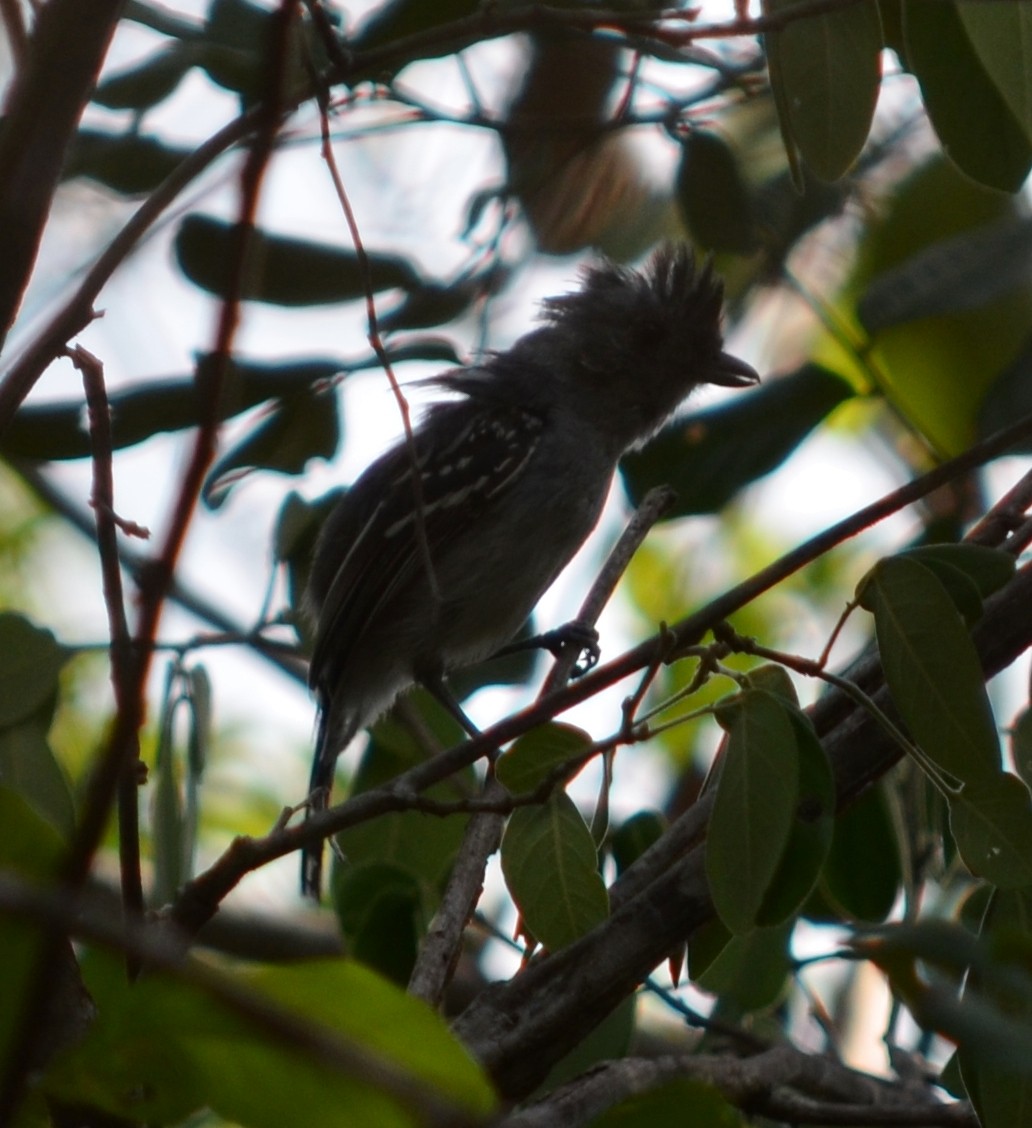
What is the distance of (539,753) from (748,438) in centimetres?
162

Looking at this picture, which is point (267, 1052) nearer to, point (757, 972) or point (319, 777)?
point (757, 972)

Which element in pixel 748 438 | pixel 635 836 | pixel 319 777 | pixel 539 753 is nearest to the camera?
pixel 539 753

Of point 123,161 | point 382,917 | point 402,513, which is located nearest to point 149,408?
point 123,161

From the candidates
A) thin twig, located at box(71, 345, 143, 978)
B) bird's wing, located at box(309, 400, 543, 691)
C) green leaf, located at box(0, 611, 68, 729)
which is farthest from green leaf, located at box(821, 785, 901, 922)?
bird's wing, located at box(309, 400, 543, 691)

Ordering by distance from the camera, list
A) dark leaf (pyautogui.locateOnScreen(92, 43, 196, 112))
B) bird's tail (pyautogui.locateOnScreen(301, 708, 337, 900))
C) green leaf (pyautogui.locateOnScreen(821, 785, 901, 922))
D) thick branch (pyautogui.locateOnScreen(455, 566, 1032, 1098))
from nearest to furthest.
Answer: thick branch (pyautogui.locateOnScreen(455, 566, 1032, 1098)), green leaf (pyautogui.locateOnScreen(821, 785, 901, 922)), dark leaf (pyautogui.locateOnScreen(92, 43, 196, 112)), bird's tail (pyautogui.locateOnScreen(301, 708, 337, 900))

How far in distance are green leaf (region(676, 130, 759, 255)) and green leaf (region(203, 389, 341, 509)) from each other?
4.16 ft

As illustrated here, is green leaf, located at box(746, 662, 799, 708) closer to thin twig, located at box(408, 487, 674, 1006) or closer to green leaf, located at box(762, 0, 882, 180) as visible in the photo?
thin twig, located at box(408, 487, 674, 1006)

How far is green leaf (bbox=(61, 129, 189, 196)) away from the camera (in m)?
3.96

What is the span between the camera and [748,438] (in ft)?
13.1

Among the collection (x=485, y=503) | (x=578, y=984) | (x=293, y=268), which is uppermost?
(x=485, y=503)

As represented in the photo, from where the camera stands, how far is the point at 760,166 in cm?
658

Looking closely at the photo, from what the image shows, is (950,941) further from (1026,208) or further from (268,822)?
(268,822)

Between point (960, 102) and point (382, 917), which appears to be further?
point (382, 917)

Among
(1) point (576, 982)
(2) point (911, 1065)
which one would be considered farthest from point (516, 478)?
(1) point (576, 982)
